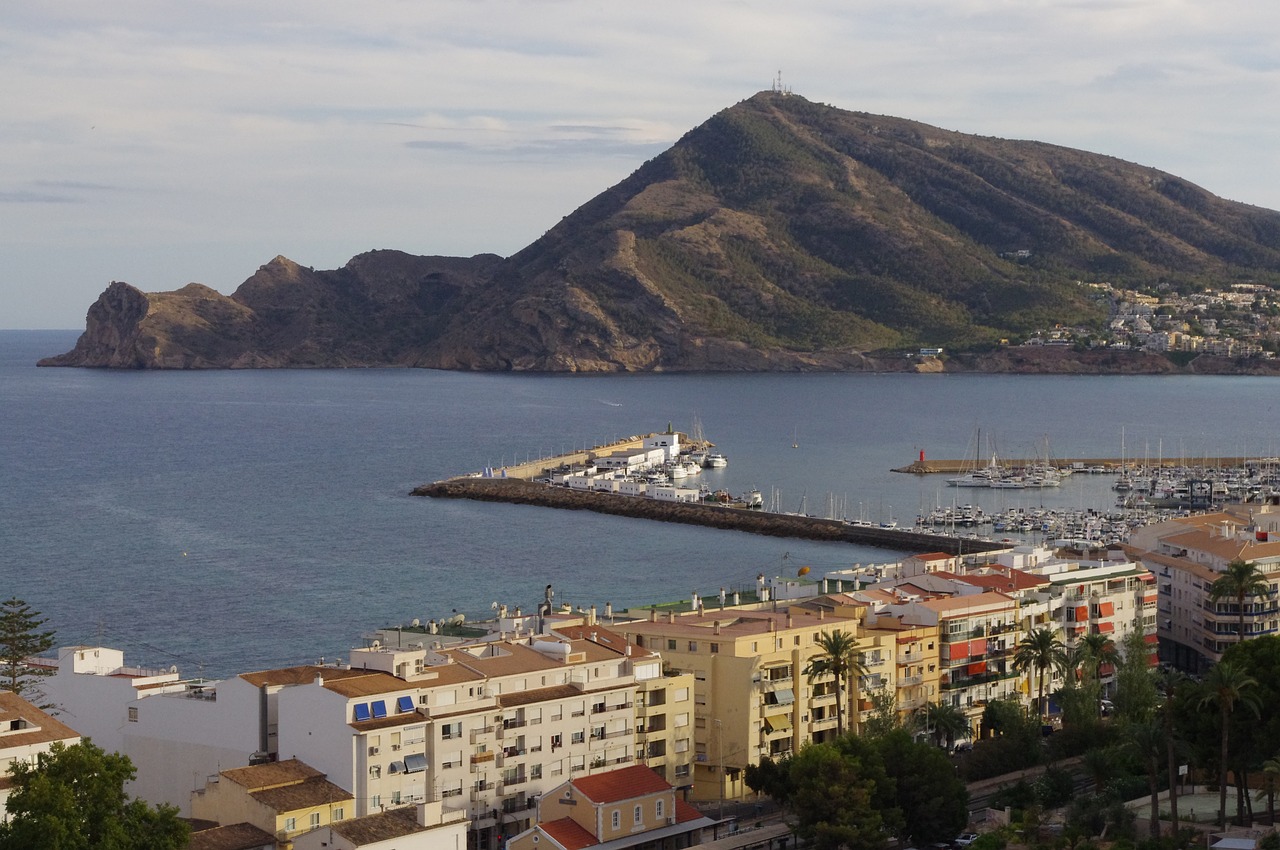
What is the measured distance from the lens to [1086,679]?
3900 centimetres

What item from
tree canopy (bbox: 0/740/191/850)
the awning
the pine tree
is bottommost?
the awning

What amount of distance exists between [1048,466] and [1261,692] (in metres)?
84.7

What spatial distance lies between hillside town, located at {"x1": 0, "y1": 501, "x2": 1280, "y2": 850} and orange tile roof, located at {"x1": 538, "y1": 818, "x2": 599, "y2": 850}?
4 cm

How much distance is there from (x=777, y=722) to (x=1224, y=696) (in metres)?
8.97

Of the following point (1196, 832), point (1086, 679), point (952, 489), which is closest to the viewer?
point (1196, 832)

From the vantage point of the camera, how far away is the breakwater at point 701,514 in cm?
8006

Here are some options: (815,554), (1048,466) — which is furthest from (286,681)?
(1048,466)

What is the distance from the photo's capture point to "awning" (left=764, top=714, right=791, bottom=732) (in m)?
34.6

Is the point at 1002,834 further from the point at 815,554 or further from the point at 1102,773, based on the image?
the point at 815,554

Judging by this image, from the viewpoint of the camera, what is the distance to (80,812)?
23781mm

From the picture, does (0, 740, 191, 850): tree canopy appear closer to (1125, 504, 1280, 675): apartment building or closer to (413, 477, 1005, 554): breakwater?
(1125, 504, 1280, 675): apartment building

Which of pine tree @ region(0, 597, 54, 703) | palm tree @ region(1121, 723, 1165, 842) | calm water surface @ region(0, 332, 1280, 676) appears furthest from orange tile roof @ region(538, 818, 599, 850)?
calm water surface @ region(0, 332, 1280, 676)

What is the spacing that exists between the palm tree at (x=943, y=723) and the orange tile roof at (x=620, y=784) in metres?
8.35

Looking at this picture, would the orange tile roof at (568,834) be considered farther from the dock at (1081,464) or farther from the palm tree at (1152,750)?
the dock at (1081,464)
